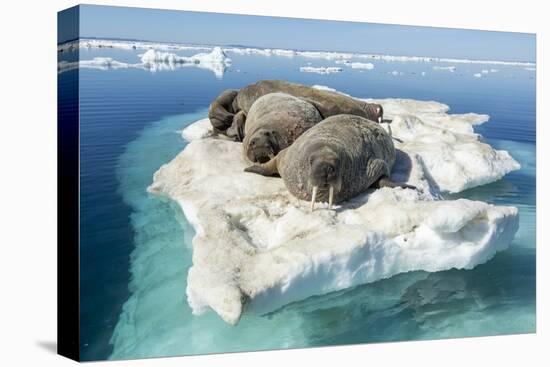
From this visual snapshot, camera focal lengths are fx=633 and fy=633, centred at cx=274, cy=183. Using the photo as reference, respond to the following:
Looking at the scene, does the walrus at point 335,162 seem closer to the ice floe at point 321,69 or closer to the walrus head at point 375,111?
the ice floe at point 321,69

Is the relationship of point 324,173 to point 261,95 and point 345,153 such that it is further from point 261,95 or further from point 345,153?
point 261,95

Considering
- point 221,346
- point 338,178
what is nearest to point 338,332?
point 221,346

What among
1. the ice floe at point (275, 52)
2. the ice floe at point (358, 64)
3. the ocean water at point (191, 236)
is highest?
the ice floe at point (275, 52)

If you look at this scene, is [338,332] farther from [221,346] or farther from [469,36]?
[469,36]

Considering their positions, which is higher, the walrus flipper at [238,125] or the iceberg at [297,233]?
the walrus flipper at [238,125]

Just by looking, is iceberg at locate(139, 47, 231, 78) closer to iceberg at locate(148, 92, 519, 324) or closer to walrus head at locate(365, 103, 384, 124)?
iceberg at locate(148, 92, 519, 324)

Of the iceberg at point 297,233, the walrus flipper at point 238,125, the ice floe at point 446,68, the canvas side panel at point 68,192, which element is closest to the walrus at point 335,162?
the iceberg at point 297,233

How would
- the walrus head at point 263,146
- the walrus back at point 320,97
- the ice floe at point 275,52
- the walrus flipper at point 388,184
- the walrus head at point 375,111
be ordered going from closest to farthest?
the ice floe at point 275,52
the walrus flipper at point 388,184
the walrus head at point 263,146
the walrus back at point 320,97
the walrus head at point 375,111

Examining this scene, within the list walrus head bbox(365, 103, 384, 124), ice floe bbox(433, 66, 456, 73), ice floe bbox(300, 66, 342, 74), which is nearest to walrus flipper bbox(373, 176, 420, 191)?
ice floe bbox(300, 66, 342, 74)
